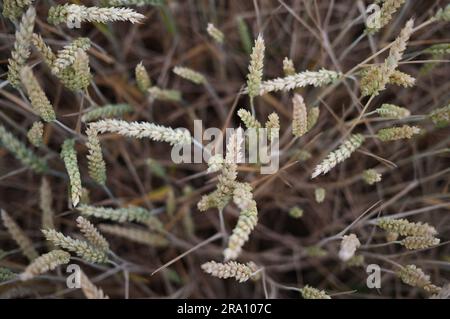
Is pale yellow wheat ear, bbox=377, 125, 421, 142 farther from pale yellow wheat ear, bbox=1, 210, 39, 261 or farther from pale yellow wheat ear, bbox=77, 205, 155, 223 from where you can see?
pale yellow wheat ear, bbox=1, 210, 39, 261

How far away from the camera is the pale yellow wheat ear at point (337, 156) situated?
0.89 metres

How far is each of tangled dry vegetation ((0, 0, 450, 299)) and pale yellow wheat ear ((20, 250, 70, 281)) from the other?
0.68 feet

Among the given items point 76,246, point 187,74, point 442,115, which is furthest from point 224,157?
point 442,115

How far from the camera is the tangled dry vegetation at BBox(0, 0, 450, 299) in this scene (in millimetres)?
1241

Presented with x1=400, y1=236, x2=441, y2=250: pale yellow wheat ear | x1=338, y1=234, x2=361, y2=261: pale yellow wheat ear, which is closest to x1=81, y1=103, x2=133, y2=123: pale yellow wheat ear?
x1=338, y1=234, x2=361, y2=261: pale yellow wheat ear

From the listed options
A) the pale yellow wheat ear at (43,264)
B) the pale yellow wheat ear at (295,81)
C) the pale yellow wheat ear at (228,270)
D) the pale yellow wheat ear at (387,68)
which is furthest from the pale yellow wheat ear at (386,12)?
the pale yellow wheat ear at (43,264)

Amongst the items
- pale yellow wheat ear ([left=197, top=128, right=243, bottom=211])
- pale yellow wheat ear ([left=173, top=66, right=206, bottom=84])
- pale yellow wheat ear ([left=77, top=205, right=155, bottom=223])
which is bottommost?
pale yellow wheat ear ([left=77, top=205, right=155, bottom=223])

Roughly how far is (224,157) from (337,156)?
360 millimetres

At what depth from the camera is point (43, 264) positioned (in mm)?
881

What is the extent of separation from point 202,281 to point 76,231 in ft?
1.53

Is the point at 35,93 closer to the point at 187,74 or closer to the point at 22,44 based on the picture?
the point at 22,44

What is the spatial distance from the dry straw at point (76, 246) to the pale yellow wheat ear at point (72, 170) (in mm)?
83
